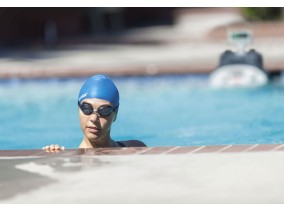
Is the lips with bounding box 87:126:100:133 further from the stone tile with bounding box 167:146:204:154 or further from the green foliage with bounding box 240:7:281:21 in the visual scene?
the green foliage with bounding box 240:7:281:21

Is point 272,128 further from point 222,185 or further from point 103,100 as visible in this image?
point 222,185

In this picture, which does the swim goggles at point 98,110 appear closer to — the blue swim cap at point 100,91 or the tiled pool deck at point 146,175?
A: the blue swim cap at point 100,91

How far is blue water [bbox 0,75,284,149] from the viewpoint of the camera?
1045 centimetres

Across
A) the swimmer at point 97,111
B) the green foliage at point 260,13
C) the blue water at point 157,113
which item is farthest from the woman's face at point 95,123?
the green foliage at point 260,13

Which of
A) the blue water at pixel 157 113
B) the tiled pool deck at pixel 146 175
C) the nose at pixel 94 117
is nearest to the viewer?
the tiled pool deck at pixel 146 175

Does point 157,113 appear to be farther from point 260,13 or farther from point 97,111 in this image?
point 260,13

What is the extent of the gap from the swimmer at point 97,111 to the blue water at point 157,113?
329 centimetres

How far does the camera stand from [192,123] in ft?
36.7

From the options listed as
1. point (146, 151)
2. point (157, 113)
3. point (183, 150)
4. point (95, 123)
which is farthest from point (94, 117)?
point (157, 113)

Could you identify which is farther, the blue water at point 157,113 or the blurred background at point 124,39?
the blurred background at point 124,39

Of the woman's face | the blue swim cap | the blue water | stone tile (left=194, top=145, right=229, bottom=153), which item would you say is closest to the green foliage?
the blue water

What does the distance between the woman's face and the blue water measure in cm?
334

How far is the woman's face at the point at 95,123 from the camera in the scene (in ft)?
21.9

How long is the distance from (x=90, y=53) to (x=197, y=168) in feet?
38.5
